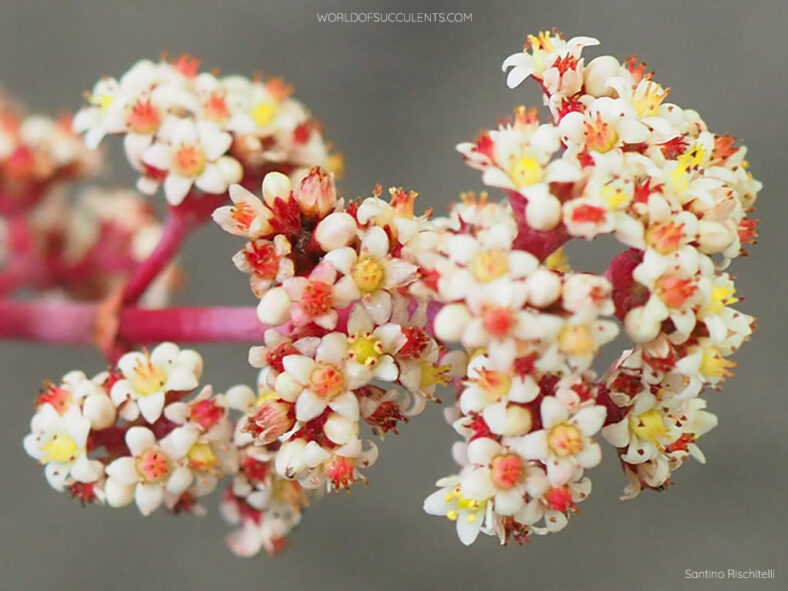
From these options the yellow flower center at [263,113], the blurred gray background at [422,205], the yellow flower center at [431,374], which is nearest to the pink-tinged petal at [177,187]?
the yellow flower center at [263,113]

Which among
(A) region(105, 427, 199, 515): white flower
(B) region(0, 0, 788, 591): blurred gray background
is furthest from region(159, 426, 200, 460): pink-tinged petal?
(B) region(0, 0, 788, 591): blurred gray background

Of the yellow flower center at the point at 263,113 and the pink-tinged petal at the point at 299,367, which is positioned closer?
the pink-tinged petal at the point at 299,367

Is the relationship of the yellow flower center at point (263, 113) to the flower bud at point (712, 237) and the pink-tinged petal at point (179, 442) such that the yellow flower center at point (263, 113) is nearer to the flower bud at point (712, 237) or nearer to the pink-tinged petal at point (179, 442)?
the pink-tinged petal at point (179, 442)

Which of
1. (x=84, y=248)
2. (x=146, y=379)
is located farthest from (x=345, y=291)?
(x=84, y=248)

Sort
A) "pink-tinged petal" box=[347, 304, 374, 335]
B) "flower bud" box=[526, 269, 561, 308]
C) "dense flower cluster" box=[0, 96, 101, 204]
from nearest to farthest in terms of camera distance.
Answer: "flower bud" box=[526, 269, 561, 308]
"pink-tinged petal" box=[347, 304, 374, 335]
"dense flower cluster" box=[0, 96, 101, 204]

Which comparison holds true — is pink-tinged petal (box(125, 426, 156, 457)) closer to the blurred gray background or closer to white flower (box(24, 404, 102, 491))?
white flower (box(24, 404, 102, 491))

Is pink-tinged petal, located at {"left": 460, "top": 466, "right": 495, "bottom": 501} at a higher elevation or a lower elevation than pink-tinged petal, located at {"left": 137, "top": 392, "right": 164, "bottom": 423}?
lower
